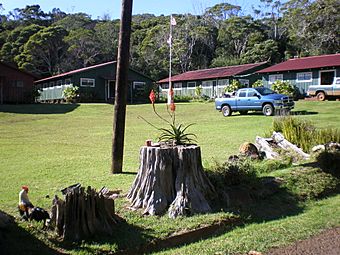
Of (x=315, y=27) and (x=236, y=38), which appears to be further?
(x=236, y=38)

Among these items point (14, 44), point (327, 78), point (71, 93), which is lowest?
point (71, 93)

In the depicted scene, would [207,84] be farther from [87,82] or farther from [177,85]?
[87,82]

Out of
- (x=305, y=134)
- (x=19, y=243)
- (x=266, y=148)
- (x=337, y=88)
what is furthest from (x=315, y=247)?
(x=337, y=88)

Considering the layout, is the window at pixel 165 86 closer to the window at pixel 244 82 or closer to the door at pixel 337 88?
the window at pixel 244 82

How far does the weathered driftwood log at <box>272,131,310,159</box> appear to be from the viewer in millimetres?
8725

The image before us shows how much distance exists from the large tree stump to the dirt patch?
1.29m

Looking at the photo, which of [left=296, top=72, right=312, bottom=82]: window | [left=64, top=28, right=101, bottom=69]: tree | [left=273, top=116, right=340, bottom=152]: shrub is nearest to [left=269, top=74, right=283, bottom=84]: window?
[left=296, top=72, right=312, bottom=82]: window

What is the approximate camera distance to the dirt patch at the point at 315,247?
4.26m

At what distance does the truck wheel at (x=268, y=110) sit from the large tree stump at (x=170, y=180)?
1611 cm

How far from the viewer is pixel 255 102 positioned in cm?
2162

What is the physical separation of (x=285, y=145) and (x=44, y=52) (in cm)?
5374

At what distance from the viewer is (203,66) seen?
61844mm

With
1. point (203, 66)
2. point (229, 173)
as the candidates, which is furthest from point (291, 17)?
point (229, 173)

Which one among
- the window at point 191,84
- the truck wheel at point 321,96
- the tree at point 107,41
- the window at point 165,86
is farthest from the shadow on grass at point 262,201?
the tree at point 107,41
